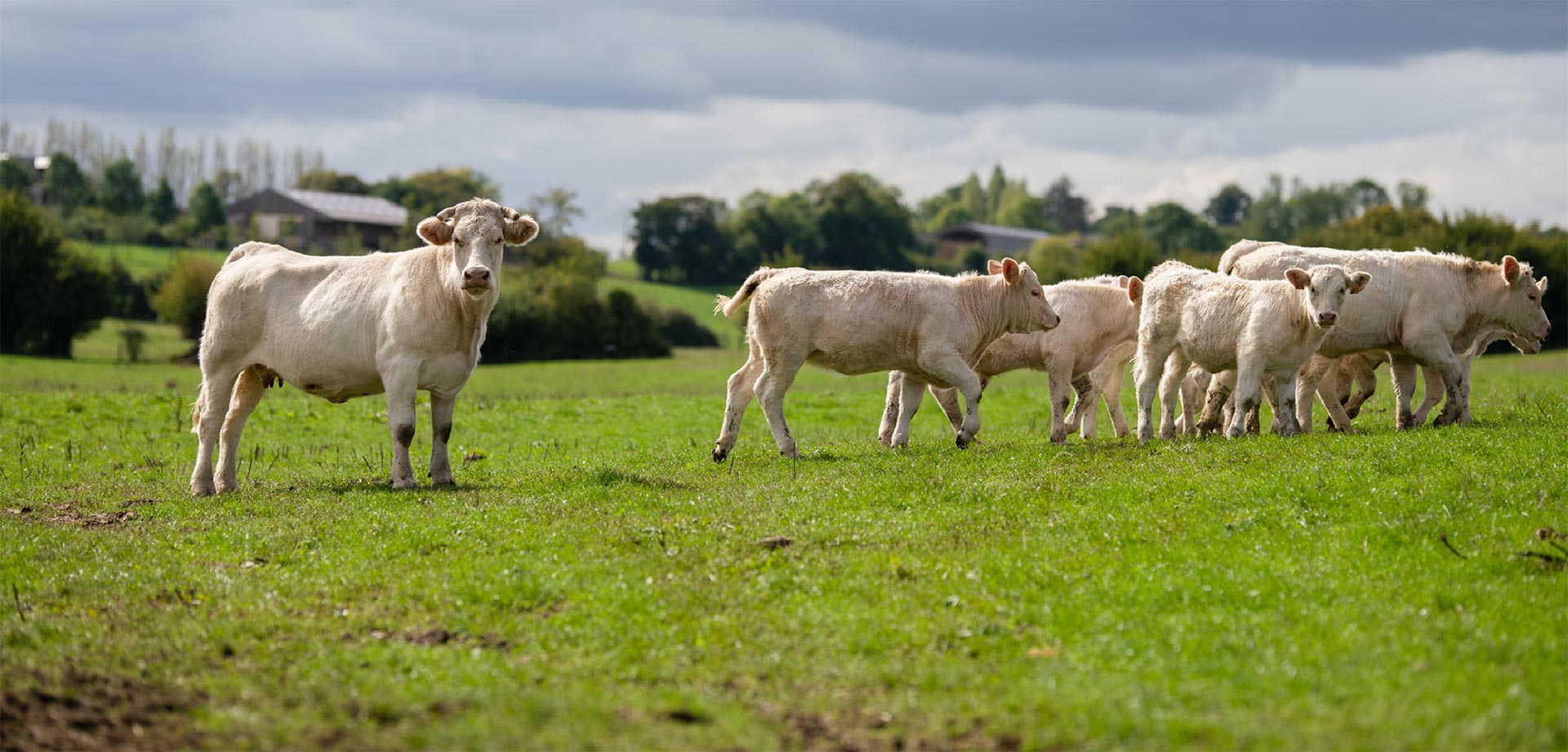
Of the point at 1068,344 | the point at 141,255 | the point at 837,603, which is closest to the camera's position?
the point at 837,603

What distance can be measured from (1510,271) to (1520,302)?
476 mm

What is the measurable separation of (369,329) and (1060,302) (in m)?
10.2

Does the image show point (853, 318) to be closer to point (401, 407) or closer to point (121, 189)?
point (401, 407)

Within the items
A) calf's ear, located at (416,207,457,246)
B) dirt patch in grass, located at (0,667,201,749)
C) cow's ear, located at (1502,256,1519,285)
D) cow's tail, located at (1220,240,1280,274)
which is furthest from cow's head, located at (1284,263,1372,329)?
dirt patch in grass, located at (0,667,201,749)

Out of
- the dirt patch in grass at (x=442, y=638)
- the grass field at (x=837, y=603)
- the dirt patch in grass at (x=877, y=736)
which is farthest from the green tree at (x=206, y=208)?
the dirt patch in grass at (x=877, y=736)

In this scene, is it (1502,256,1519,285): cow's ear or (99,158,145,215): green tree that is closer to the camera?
(1502,256,1519,285): cow's ear

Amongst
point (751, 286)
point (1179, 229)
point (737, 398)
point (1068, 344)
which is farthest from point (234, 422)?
point (1179, 229)

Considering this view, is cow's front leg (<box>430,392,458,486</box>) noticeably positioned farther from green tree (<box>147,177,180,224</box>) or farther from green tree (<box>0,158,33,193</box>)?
green tree (<box>0,158,33,193</box>)

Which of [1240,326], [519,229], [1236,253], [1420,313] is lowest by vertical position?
[1240,326]

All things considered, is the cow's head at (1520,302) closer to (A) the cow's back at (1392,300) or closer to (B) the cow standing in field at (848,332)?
(A) the cow's back at (1392,300)

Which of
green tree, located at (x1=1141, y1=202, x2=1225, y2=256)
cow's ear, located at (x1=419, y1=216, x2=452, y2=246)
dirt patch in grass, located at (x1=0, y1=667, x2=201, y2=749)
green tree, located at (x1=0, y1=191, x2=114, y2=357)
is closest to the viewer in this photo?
dirt patch in grass, located at (x1=0, y1=667, x2=201, y2=749)

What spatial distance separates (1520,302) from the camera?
19328 mm

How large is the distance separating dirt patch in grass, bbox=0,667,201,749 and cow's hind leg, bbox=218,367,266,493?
8733 mm

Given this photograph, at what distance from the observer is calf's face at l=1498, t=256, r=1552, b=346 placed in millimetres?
19297
